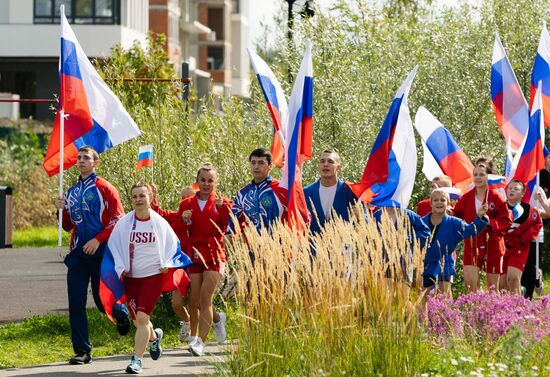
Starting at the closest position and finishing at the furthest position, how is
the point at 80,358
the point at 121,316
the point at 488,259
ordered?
the point at 121,316, the point at 80,358, the point at 488,259

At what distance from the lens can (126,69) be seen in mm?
19344

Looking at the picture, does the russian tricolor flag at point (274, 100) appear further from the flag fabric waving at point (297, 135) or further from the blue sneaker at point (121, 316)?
the blue sneaker at point (121, 316)

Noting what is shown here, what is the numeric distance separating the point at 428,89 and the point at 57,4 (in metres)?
37.5

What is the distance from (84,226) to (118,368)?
1.24 m

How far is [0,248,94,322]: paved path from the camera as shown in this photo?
17.3 metres

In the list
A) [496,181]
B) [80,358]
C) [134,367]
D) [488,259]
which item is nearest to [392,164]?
[488,259]

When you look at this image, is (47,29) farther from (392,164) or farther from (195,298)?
(392,164)

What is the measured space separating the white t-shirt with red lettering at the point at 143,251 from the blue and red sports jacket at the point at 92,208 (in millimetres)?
517

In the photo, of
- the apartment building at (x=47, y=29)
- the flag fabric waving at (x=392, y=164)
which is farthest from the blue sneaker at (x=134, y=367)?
the apartment building at (x=47, y=29)

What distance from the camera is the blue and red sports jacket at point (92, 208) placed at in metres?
12.1

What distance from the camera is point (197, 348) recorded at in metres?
12.6

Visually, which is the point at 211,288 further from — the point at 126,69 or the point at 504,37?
the point at 504,37

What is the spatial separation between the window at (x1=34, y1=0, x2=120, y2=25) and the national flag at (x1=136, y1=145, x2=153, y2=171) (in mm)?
39529

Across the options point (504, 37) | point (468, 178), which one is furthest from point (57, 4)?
point (468, 178)
